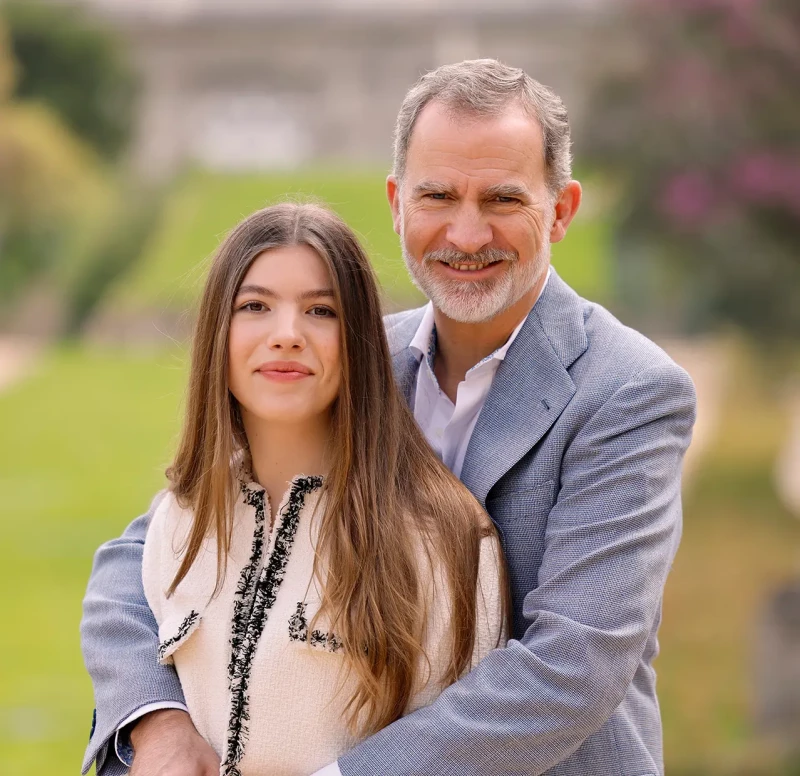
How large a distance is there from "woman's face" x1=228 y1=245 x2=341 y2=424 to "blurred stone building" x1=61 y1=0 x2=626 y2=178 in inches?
840

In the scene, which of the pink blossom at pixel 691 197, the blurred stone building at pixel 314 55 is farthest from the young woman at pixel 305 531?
the blurred stone building at pixel 314 55

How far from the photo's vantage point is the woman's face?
5.46 ft

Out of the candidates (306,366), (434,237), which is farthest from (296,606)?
(434,237)

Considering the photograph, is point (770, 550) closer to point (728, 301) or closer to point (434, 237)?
point (728, 301)

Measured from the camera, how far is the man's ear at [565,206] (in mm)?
1947

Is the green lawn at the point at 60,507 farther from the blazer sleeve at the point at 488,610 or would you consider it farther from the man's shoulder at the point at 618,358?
the blazer sleeve at the point at 488,610

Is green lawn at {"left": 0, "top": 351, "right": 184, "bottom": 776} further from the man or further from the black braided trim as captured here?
the black braided trim

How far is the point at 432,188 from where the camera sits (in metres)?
1.83

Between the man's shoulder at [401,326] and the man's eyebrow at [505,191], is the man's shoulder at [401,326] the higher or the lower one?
the lower one

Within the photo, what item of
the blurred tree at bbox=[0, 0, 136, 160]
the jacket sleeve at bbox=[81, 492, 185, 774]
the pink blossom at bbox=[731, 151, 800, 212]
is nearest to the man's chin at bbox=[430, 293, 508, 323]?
the jacket sleeve at bbox=[81, 492, 185, 774]

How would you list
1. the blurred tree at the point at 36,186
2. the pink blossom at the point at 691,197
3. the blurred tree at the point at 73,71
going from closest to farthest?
the pink blossom at the point at 691,197, the blurred tree at the point at 36,186, the blurred tree at the point at 73,71

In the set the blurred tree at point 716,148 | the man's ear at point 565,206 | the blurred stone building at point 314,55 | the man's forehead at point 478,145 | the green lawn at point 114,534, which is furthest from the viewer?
the blurred stone building at point 314,55

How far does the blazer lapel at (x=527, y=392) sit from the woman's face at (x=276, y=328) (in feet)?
0.78

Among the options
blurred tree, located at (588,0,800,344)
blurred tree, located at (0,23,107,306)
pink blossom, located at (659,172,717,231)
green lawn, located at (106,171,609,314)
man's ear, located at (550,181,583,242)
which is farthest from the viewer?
green lawn, located at (106,171,609,314)
